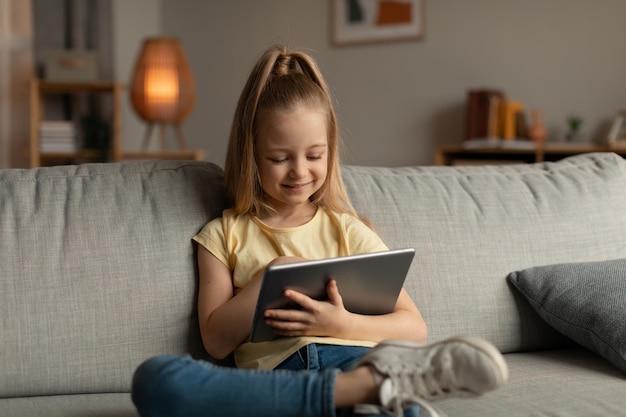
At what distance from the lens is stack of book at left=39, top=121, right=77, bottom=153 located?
4.67 m

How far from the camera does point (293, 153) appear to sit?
5.15ft

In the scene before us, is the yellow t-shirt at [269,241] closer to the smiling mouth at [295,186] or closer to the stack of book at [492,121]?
the smiling mouth at [295,186]

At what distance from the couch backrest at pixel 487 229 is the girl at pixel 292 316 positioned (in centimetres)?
13

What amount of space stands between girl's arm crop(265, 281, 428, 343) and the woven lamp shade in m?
3.49

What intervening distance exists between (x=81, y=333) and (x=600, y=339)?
3.21 feet

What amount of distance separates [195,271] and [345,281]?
35cm

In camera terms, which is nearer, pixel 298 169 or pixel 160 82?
pixel 298 169

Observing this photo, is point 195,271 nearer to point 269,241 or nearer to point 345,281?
point 269,241

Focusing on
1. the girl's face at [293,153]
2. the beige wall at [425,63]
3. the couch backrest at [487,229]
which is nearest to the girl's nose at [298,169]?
the girl's face at [293,153]

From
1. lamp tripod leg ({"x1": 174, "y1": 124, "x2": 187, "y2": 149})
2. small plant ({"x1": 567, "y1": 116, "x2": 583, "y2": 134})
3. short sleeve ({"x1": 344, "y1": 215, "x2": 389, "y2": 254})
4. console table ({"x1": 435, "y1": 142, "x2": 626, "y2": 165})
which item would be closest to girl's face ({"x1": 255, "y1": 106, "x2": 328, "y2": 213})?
short sleeve ({"x1": 344, "y1": 215, "x2": 389, "y2": 254})

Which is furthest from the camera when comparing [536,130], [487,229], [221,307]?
[536,130]

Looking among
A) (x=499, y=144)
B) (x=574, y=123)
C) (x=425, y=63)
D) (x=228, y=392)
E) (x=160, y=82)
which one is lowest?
(x=228, y=392)

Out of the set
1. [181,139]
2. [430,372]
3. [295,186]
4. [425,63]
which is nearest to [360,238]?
[295,186]

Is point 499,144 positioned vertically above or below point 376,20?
below
